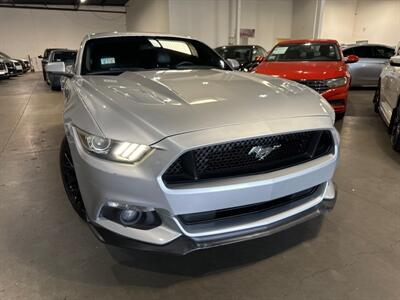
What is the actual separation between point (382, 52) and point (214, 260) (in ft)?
30.8

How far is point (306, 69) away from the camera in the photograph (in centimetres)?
502

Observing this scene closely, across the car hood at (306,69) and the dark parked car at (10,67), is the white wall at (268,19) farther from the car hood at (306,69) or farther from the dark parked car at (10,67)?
the car hood at (306,69)

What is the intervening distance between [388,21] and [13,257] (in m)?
20.2

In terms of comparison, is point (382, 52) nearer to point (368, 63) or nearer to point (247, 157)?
point (368, 63)

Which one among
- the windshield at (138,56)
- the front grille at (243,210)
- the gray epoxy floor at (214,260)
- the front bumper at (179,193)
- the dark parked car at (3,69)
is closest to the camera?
the front bumper at (179,193)

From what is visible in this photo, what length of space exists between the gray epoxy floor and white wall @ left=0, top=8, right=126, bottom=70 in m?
22.0

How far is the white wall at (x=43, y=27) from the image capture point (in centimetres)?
2078

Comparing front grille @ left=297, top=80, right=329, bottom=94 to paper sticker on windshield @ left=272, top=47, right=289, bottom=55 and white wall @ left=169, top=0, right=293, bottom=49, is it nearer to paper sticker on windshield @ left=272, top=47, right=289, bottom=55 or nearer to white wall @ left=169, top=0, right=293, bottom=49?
paper sticker on windshield @ left=272, top=47, right=289, bottom=55

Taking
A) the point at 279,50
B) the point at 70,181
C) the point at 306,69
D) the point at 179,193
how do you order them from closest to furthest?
the point at 179,193, the point at 70,181, the point at 306,69, the point at 279,50

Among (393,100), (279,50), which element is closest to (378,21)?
(279,50)

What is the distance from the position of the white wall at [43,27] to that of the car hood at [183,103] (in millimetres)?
22353

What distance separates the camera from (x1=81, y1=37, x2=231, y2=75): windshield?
274 cm

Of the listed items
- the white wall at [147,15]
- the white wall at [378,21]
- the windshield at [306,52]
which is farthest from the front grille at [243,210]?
the white wall at [378,21]

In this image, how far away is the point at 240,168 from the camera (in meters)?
1.54
